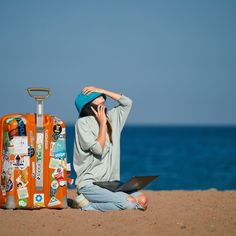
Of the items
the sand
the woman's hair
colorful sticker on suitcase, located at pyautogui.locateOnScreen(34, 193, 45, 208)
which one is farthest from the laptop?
colorful sticker on suitcase, located at pyautogui.locateOnScreen(34, 193, 45, 208)

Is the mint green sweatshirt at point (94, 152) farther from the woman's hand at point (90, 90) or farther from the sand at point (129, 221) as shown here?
the sand at point (129, 221)

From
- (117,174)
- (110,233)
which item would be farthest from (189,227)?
(117,174)

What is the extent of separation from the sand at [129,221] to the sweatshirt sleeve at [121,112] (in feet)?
3.55

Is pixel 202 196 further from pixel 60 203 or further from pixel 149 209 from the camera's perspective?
pixel 60 203

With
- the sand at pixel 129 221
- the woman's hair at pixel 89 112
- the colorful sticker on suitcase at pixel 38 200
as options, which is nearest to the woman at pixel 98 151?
the woman's hair at pixel 89 112

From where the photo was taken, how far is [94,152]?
8.03m

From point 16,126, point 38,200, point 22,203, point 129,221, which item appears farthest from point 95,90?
point 129,221

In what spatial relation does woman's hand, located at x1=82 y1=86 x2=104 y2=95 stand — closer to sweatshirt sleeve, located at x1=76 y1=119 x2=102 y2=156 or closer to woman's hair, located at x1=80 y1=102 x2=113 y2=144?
woman's hair, located at x1=80 y1=102 x2=113 y2=144

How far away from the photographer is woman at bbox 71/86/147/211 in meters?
8.04

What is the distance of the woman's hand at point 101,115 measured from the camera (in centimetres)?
809

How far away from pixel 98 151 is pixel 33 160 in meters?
0.76

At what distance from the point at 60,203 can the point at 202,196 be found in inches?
86.5

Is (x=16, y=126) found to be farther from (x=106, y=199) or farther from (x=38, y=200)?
(x=106, y=199)

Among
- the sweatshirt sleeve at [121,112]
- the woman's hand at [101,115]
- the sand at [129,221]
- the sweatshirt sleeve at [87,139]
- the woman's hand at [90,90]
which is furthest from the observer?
the sweatshirt sleeve at [121,112]
